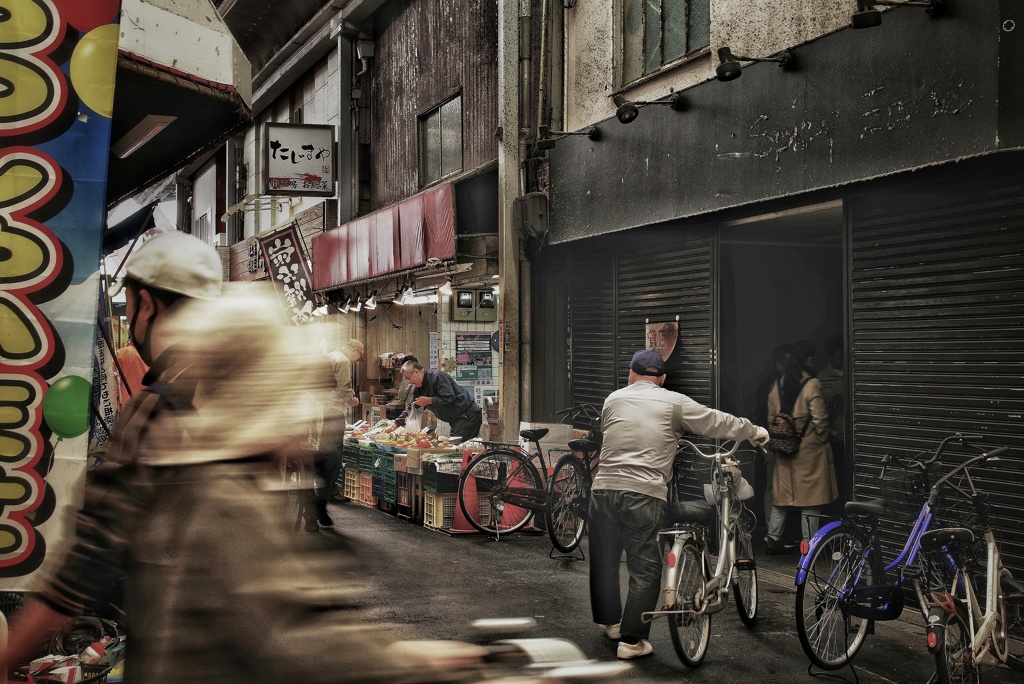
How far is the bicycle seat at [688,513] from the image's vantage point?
6961 mm

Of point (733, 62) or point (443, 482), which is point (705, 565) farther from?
point (443, 482)

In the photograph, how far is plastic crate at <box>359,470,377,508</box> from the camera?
45.8 ft

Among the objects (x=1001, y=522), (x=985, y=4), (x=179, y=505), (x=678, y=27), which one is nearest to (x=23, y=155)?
(x=179, y=505)

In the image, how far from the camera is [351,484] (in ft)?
47.7

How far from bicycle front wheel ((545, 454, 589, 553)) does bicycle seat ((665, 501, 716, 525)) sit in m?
3.36

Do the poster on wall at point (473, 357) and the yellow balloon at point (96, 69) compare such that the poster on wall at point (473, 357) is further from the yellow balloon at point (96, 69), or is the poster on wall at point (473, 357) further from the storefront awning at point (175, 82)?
the yellow balloon at point (96, 69)

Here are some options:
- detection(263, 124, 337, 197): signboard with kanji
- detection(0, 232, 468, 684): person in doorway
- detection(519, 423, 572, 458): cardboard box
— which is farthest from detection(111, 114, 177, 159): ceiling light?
detection(263, 124, 337, 197): signboard with kanji

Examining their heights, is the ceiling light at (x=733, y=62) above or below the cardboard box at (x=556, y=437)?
above

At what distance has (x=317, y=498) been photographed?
37.3 feet

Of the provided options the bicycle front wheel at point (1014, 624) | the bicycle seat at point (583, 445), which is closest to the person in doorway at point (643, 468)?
the bicycle front wheel at point (1014, 624)

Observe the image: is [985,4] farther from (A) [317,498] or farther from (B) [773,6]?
(A) [317,498]

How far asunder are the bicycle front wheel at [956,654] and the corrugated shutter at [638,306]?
5072 mm

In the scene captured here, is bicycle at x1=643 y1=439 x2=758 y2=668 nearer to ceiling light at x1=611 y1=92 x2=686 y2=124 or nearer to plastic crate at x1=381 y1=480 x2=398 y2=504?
ceiling light at x1=611 y1=92 x2=686 y2=124

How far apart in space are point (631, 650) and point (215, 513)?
4920mm
